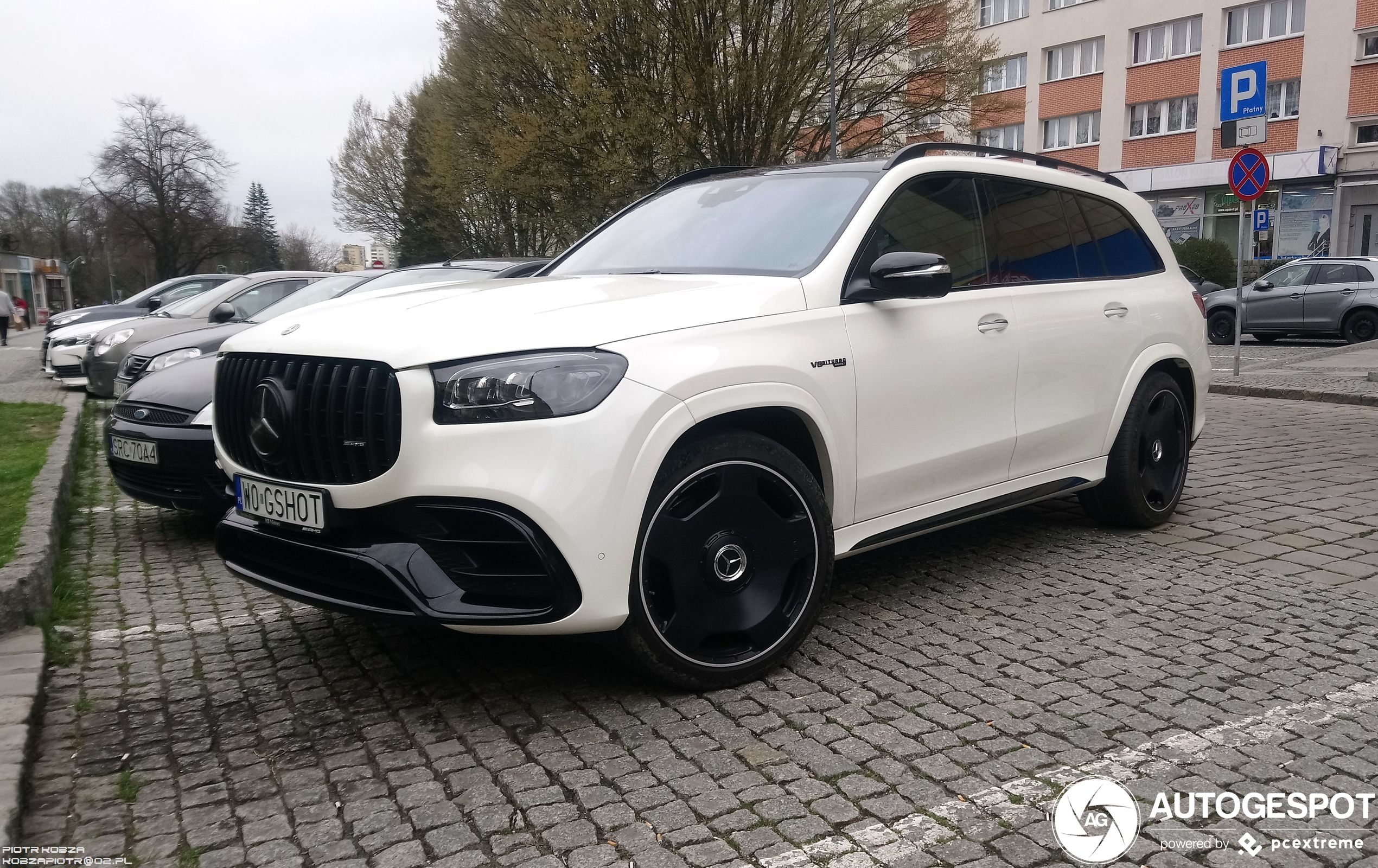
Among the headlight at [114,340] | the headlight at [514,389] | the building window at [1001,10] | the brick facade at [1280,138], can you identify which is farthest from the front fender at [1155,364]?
the building window at [1001,10]

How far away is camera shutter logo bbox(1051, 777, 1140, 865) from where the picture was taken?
262 centimetres

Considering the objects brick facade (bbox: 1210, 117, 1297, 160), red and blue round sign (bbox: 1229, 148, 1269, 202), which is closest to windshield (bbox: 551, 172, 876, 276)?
red and blue round sign (bbox: 1229, 148, 1269, 202)

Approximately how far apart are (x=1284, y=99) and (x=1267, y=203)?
3.63m

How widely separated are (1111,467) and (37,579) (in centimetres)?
475

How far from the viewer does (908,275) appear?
389 centimetres

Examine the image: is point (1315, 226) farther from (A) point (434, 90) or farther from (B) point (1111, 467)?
(B) point (1111, 467)

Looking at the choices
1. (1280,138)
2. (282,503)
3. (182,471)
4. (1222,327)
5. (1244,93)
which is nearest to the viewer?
(282,503)

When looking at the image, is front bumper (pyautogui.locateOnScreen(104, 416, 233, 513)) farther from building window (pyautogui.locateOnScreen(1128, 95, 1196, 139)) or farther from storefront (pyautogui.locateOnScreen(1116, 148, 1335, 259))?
building window (pyautogui.locateOnScreen(1128, 95, 1196, 139))

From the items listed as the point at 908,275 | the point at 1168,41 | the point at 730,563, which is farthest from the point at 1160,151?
the point at 730,563

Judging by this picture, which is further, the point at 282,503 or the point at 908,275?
the point at 908,275

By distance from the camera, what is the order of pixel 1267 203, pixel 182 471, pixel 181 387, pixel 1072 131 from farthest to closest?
pixel 1072 131
pixel 1267 203
pixel 181 387
pixel 182 471

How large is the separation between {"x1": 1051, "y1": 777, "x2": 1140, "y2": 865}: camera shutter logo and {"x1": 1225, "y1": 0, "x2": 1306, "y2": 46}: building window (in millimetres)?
39627

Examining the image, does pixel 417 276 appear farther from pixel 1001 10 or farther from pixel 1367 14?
pixel 1001 10

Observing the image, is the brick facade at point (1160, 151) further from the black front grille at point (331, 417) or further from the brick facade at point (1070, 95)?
the black front grille at point (331, 417)
